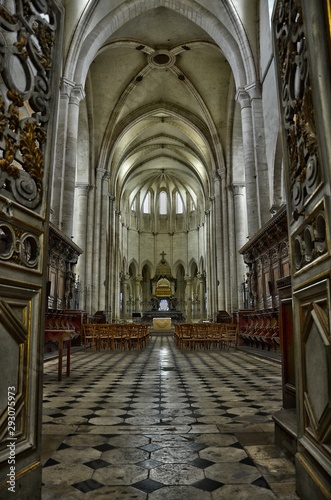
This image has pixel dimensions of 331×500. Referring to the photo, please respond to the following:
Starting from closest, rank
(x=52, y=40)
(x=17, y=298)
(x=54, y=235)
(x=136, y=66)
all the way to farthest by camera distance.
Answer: (x=17, y=298), (x=52, y=40), (x=54, y=235), (x=136, y=66)

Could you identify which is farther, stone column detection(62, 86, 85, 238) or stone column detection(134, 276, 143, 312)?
stone column detection(134, 276, 143, 312)

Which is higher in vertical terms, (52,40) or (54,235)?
(54,235)

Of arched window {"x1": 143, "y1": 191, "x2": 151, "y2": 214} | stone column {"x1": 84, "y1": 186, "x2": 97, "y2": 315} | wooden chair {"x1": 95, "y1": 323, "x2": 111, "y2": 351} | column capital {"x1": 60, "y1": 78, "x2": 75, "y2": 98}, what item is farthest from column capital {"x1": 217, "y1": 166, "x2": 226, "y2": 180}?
arched window {"x1": 143, "y1": 191, "x2": 151, "y2": 214}

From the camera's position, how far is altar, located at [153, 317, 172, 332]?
2333cm

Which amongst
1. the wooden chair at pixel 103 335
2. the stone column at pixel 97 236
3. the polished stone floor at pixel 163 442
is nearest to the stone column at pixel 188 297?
the stone column at pixel 97 236

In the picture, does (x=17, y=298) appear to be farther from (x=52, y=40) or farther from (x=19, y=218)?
(x=52, y=40)

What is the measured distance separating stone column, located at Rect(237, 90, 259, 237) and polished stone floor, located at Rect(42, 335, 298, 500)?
32.5ft

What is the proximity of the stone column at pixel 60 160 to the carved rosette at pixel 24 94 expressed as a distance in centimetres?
1204

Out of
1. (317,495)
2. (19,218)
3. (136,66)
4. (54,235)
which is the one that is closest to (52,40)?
(19,218)

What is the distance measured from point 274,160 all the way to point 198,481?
12465 mm

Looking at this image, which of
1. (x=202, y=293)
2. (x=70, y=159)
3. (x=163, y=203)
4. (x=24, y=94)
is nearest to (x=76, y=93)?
(x=70, y=159)

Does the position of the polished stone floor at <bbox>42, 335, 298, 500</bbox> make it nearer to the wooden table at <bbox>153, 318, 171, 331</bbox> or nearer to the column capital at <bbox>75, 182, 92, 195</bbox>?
the wooden table at <bbox>153, 318, 171, 331</bbox>

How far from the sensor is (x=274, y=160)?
43.7ft

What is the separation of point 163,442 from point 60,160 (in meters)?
12.8
